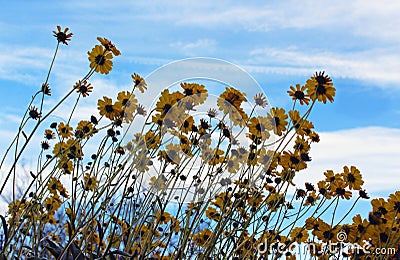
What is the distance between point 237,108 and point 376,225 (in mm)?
882

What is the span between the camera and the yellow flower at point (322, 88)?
2.39 metres

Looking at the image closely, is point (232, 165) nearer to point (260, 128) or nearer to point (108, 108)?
point (260, 128)

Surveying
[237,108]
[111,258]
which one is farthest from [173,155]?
[111,258]

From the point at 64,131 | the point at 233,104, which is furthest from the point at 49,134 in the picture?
the point at 233,104

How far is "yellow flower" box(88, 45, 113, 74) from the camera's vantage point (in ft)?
7.84

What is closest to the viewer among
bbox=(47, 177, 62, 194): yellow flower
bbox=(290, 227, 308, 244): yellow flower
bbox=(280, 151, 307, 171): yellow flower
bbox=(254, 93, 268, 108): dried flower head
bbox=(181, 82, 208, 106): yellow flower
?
bbox=(181, 82, 208, 106): yellow flower

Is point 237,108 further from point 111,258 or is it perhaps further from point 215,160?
point 111,258

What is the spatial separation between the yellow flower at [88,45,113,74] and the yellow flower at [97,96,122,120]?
0.23 meters

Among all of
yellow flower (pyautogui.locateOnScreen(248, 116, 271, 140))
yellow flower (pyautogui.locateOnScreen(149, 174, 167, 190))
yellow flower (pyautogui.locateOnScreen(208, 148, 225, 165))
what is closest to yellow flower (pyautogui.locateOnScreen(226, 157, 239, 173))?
yellow flower (pyautogui.locateOnScreen(208, 148, 225, 165))

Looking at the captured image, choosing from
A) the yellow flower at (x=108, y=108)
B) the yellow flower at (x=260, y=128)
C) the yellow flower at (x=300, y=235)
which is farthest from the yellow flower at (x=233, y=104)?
the yellow flower at (x=300, y=235)

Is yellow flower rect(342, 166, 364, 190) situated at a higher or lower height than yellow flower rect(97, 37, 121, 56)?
lower

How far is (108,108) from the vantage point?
263 centimetres

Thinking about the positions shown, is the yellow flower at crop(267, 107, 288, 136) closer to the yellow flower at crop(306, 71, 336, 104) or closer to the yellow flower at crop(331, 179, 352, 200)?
the yellow flower at crop(306, 71, 336, 104)

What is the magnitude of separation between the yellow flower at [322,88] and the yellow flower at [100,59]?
3.21 ft
